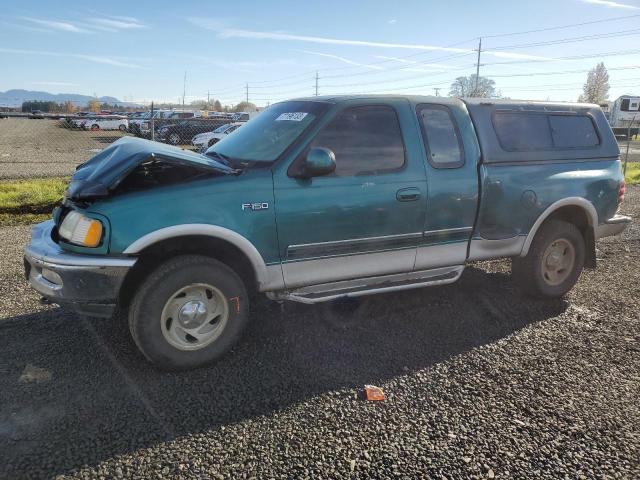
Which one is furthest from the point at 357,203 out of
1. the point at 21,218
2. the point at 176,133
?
the point at 176,133

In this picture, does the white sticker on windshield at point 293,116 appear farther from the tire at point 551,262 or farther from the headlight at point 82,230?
the tire at point 551,262

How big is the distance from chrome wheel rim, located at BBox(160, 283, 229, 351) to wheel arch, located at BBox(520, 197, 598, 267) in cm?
300

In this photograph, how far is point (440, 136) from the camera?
431cm

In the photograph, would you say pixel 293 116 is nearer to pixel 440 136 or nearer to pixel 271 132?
pixel 271 132

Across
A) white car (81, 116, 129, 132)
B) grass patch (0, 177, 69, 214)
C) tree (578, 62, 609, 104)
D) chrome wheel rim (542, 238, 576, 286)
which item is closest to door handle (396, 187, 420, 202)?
chrome wheel rim (542, 238, 576, 286)

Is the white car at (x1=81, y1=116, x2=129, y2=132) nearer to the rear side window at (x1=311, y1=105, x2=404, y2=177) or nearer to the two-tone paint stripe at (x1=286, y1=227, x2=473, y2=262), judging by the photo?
the rear side window at (x1=311, y1=105, x2=404, y2=177)

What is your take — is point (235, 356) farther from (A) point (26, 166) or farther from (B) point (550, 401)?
(A) point (26, 166)

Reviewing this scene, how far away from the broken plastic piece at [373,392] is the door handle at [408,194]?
4.97 ft

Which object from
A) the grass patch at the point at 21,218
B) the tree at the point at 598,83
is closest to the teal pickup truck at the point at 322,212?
the grass patch at the point at 21,218

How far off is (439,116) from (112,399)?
3.39 meters

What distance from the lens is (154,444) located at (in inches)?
108

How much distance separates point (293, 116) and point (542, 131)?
8.20 ft

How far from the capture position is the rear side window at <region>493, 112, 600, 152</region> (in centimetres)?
467

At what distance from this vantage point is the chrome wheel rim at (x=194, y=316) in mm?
3441
